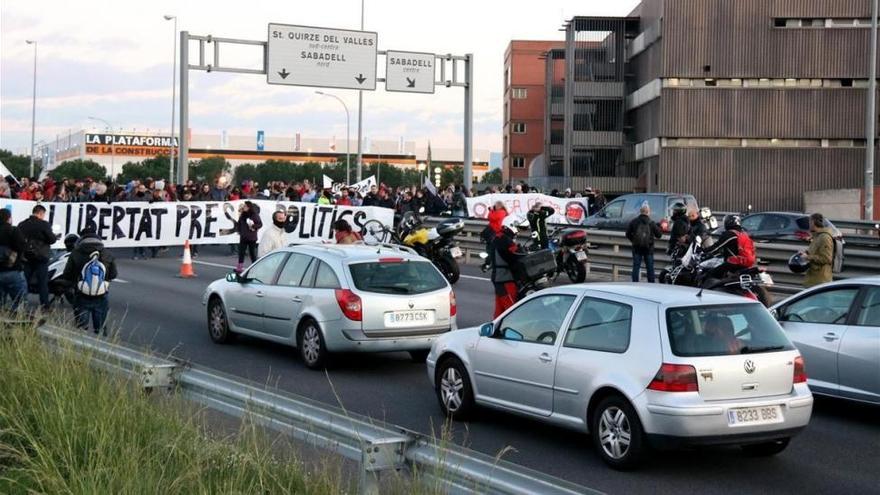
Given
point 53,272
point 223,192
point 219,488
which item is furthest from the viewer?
point 223,192

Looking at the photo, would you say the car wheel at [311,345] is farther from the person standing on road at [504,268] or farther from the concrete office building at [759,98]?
the concrete office building at [759,98]

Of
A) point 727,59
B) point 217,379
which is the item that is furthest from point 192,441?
point 727,59

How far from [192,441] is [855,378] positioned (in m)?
7.14

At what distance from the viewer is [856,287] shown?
442 inches

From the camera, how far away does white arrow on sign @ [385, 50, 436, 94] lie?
3800 centimetres

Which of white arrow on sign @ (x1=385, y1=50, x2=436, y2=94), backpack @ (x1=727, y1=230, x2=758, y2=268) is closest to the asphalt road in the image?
backpack @ (x1=727, y1=230, x2=758, y2=268)

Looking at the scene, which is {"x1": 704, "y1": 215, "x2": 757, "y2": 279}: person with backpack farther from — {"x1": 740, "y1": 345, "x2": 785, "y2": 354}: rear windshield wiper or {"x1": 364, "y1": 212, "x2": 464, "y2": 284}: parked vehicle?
{"x1": 740, "y1": 345, "x2": 785, "y2": 354}: rear windshield wiper

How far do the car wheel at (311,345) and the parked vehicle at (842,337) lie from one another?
507cm

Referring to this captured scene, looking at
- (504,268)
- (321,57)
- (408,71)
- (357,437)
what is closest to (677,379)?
(357,437)

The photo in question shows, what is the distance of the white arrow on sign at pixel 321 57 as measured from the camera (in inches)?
1431

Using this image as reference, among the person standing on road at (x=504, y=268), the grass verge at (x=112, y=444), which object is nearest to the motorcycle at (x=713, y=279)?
the person standing on road at (x=504, y=268)

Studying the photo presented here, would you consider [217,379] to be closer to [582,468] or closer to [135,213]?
[582,468]

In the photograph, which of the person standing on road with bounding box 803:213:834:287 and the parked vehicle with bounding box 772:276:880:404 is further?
the person standing on road with bounding box 803:213:834:287

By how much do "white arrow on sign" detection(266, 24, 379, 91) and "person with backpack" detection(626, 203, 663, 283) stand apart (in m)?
16.2
